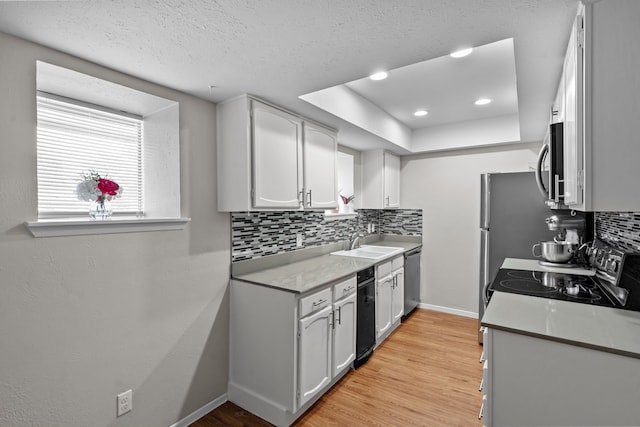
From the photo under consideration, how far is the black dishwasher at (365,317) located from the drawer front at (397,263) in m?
0.51

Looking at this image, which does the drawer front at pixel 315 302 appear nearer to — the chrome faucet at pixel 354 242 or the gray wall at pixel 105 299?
the gray wall at pixel 105 299

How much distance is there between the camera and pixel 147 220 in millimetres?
1797

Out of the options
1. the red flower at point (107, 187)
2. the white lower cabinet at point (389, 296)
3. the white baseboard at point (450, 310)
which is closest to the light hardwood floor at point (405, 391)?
the white lower cabinet at point (389, 296)

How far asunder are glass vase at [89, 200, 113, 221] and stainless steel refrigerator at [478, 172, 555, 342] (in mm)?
3179

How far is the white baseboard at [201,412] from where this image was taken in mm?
1999

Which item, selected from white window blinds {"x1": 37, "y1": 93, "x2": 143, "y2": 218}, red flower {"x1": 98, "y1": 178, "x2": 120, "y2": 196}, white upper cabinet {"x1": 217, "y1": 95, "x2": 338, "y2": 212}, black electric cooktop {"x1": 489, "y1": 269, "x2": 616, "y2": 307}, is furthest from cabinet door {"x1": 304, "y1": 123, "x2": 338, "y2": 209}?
black electric cooktop {"x1": 489, "y1": 269, "x2": 616, "y2": 307}

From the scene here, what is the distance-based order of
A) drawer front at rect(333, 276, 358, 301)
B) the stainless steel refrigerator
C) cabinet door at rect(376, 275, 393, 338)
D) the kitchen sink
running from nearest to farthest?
drawer front at rect(333, 276, 358, 301)
the stainless steel refrigerator
cabinet door at rect(376, 275, 393, 338)
the kitchen sink

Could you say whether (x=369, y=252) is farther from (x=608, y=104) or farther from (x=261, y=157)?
(x=608, y=104)

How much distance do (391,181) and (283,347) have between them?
2.79m

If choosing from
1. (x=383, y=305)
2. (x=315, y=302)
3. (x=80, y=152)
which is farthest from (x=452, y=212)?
(x=80, y=152)

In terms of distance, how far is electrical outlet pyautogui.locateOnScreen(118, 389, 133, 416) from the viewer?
170 centimetres

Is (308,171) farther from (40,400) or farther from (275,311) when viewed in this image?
(40,400)

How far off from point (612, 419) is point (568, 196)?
2.79 feet

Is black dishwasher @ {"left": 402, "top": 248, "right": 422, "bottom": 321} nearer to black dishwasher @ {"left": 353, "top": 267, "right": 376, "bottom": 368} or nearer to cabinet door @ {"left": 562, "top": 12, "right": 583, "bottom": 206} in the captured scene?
black dishwasher @ {"left": 353, "top": 267, "right": 376, "bottom": 368}
